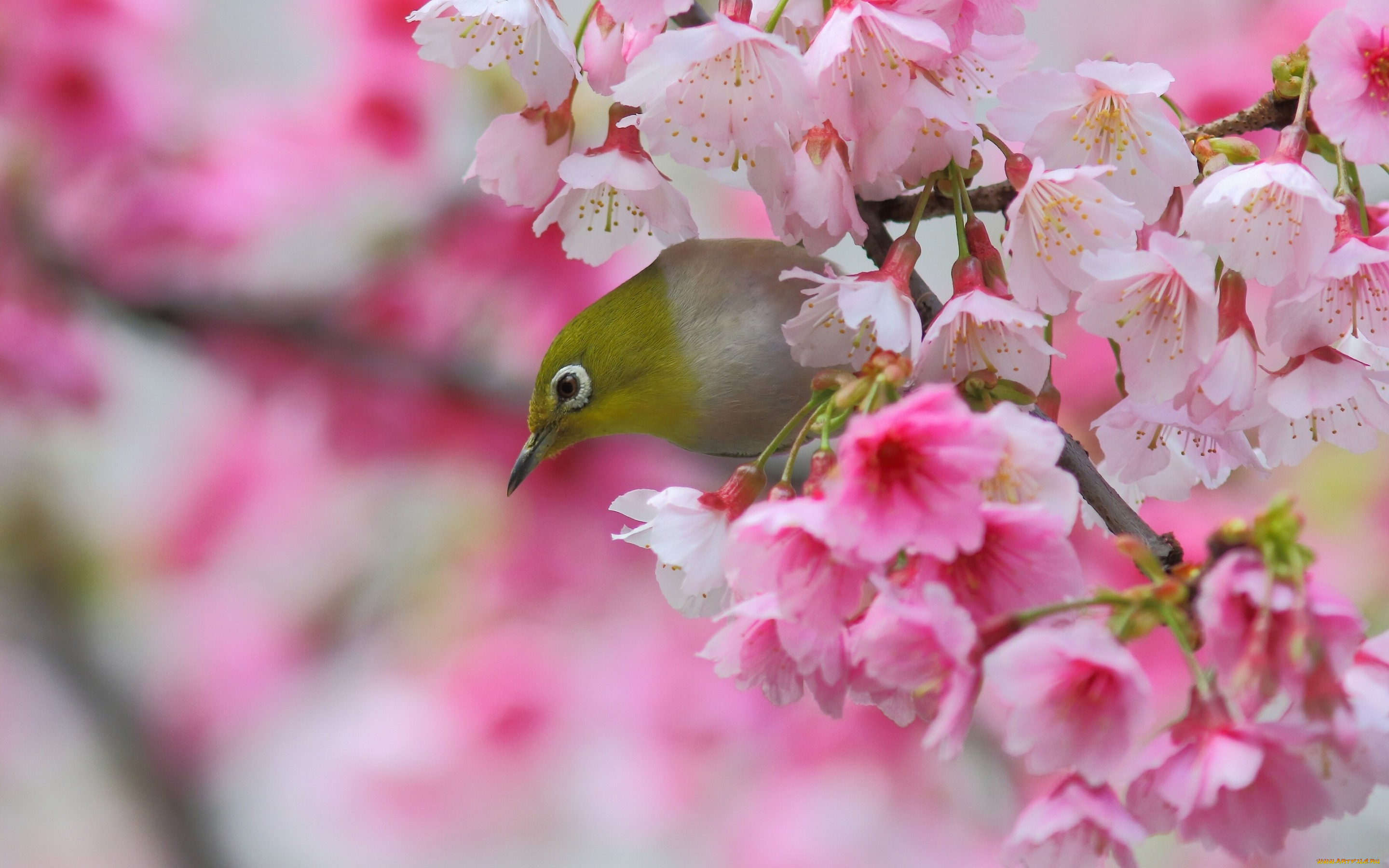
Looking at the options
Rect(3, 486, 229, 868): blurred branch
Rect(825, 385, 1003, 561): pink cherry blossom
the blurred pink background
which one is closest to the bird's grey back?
Rect(825, 385, 1003, 561): pink cherry blossom

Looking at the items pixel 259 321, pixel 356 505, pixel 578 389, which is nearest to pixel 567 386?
pixel 578 389

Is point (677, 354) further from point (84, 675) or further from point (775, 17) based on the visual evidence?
point (84, 675)

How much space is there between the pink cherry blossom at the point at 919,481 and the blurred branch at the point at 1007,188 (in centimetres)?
14

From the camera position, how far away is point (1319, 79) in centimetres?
34

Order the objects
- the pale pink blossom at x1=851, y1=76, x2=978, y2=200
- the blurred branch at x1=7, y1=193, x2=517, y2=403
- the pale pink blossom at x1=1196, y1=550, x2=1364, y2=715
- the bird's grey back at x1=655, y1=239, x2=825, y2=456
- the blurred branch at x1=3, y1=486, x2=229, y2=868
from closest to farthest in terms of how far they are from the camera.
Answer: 1. the pale pink blossom at x1=1196, y1=550, x2=1364, y2=715
2. the pale pink blossom at x1=851, y1=76, x2=978, y2=200
3. the bird's grey back at x1=655, y1=239, x2=825, y2=456
4. the blurred branch at x1=7, y1=193, x2=517, y2=403
5. the blurred branch at x1=3, y1=486, x2=229, y2=868

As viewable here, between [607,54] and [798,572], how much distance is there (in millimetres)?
216

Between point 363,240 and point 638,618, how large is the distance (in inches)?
21.7

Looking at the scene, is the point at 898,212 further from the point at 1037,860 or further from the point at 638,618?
the point at 638,618

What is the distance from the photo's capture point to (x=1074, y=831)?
27 centimetres

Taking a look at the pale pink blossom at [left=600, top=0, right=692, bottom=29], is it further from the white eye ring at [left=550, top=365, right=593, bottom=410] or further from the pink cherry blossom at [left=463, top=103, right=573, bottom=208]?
the white eye ring at [left=550, top=365, right=593, bottom=410]

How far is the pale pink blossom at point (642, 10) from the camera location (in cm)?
34

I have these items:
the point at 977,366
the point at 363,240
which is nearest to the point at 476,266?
the point at 363,240

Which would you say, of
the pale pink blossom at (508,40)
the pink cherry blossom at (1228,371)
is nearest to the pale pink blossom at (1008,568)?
the pink cherry blossom at (1228,371)

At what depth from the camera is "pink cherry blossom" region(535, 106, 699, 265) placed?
38 centimetres
